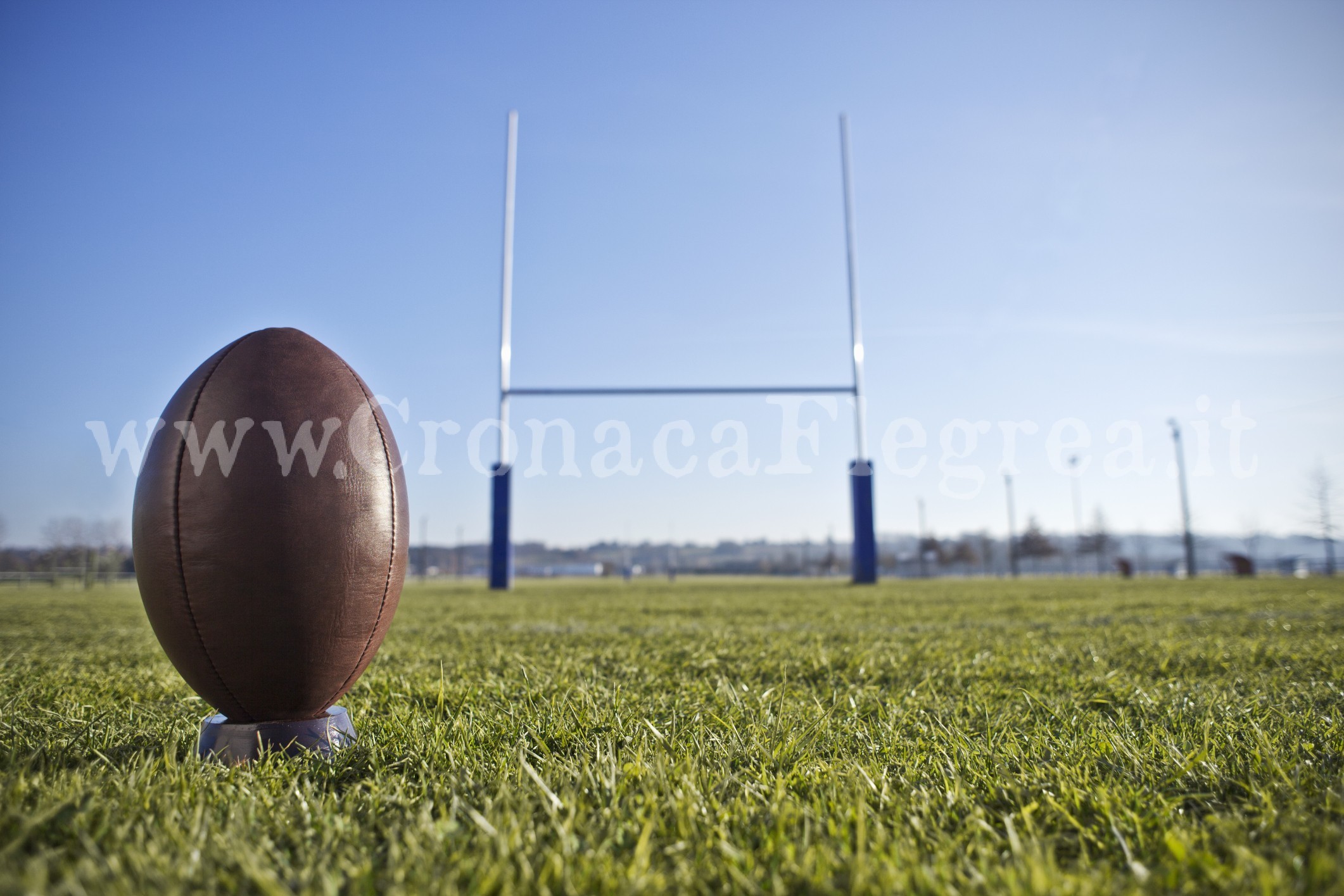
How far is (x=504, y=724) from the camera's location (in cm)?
208

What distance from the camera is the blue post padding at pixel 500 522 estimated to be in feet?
49.0

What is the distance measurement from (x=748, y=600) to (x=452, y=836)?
8.25 m

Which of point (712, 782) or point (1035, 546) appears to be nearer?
point (712, 782)

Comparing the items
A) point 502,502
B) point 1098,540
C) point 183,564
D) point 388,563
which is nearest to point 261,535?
point 183,564

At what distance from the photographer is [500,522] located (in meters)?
15.0

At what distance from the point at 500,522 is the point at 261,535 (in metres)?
13.4

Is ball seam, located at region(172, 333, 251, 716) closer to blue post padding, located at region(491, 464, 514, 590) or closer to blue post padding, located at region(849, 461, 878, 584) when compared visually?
blue post padding, located at region(491, 464, 514, 590)

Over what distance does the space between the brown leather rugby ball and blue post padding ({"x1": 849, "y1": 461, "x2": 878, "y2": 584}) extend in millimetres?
13850

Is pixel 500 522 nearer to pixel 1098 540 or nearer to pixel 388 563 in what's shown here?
pixel 388 563

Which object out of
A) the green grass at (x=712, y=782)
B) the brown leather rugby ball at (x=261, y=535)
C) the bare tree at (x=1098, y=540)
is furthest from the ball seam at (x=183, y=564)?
the bare tree at (x=1098, y=540)

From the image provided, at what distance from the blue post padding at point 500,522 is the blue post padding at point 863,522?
256 inches

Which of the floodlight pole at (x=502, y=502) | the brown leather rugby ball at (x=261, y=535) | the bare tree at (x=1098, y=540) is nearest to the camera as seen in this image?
the brown leather rugby ball at (x=261, y=535)

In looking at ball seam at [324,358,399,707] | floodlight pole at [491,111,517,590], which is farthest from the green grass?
floodlight pole at [491,111,517,590]

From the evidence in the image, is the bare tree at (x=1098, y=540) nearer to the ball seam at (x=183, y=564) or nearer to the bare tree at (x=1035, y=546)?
the bare tree at (x=1035, y=546)
